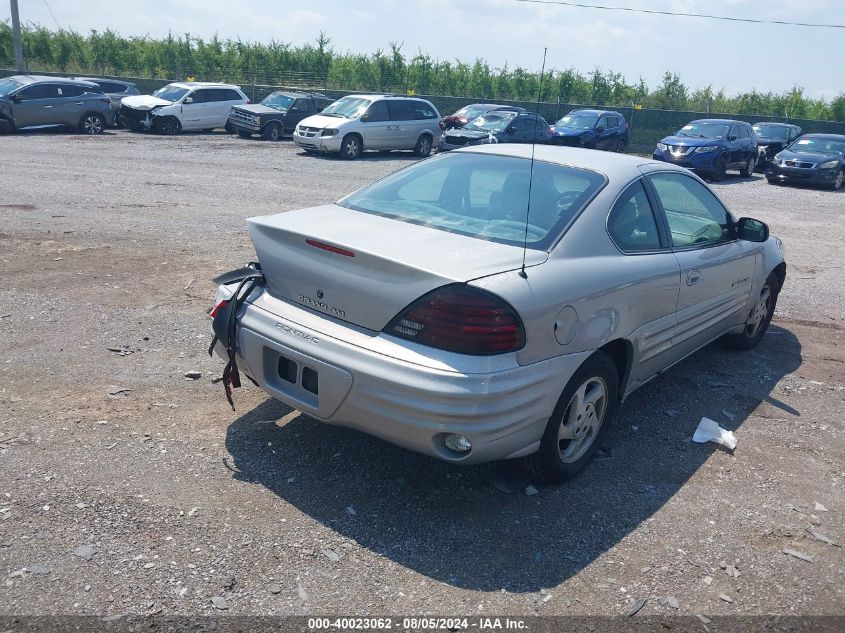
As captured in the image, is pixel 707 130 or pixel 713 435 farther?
pixel 707 130

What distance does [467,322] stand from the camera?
3398 millimetres

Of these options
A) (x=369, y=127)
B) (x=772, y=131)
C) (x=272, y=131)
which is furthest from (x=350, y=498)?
(x=772, y=131)

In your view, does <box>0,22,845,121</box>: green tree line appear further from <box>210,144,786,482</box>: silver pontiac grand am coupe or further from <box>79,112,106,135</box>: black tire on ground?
<box>210,144,786,482</box>: silver pontiac grand am coupe

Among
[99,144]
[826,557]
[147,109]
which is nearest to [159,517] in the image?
[826,557]

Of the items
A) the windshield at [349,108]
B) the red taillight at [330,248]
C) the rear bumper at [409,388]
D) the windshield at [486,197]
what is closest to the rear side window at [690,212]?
the windshield at [486,197]

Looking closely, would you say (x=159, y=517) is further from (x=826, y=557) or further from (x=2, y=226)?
(x=2, y=226)

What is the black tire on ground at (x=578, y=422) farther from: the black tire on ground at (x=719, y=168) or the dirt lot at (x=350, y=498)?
the black tire on ground at (x=719, y=168)

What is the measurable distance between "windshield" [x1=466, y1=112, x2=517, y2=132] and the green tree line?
18.3 metres

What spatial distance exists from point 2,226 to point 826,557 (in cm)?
906

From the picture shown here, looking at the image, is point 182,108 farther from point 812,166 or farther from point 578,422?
point 578,422

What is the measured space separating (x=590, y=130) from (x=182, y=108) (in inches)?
522

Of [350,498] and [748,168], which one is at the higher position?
[350,498]

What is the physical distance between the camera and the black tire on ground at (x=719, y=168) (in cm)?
2106

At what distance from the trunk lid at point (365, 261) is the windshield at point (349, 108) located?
18.1 metres
